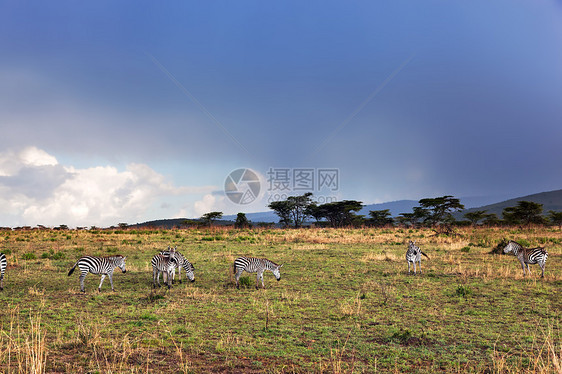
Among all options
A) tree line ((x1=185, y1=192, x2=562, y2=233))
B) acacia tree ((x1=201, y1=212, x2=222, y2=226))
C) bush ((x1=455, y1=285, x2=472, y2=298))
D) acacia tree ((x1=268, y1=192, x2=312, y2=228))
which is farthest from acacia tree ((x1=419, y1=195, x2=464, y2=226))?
bush ((x1=455, y1=285, x2=472, y2=298))

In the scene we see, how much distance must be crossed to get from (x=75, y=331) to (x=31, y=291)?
21.7 feet

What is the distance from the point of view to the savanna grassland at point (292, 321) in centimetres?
763

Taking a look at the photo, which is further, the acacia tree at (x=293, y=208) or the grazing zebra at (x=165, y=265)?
the acacia tree at (x=293, y=208)

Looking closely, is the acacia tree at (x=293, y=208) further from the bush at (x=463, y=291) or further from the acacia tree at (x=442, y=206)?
the bush at (x=463, y=291)

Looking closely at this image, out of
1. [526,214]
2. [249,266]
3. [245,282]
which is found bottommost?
[245,282]

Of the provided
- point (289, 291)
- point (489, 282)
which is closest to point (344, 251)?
point (489, 282)

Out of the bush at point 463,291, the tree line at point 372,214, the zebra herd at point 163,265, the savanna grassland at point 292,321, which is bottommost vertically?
the savanna grassland at point 292,321

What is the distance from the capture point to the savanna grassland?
763 cm

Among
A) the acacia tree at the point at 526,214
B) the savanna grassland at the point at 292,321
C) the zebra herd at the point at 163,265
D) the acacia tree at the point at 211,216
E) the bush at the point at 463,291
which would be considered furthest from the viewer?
the acacia tree at the point at 211,216

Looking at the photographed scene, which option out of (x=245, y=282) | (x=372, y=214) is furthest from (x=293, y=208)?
(x=245, y=282)

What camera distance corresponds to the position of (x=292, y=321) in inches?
428

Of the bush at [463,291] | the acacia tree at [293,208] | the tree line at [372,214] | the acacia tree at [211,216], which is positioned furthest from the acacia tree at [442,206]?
the bush at [463,291]

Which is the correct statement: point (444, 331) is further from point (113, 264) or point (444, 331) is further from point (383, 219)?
point (383, 219)

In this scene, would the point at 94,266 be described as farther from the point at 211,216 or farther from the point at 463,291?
the point at 211,216
